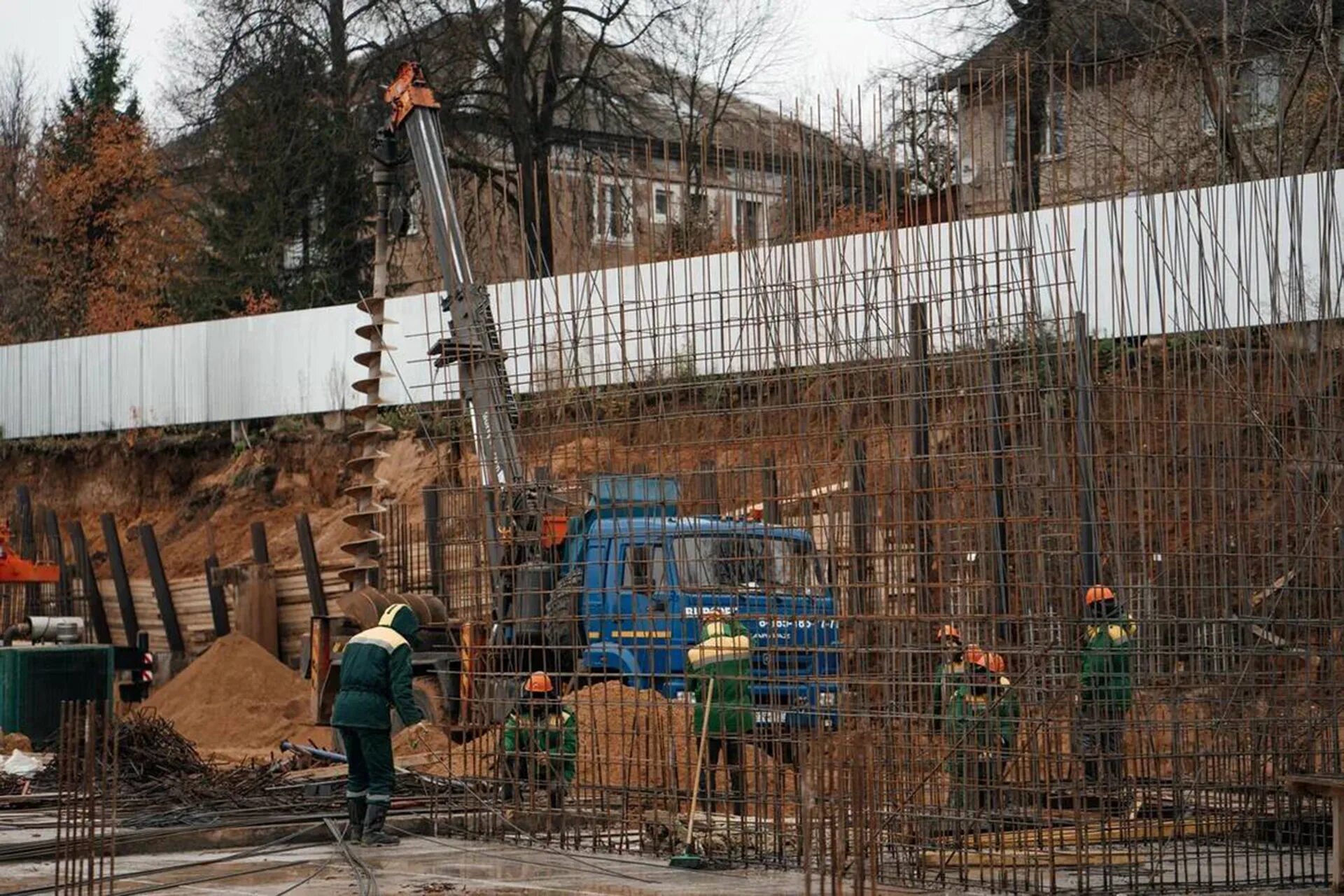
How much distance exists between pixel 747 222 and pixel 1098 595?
371 cm

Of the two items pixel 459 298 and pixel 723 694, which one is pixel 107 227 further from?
pixel 723 694

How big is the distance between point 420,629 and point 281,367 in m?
11.5

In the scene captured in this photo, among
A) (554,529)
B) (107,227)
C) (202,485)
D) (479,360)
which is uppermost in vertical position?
(107,227)

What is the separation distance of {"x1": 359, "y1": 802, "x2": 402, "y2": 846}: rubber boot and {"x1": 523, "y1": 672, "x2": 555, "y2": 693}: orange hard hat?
4.20 feet

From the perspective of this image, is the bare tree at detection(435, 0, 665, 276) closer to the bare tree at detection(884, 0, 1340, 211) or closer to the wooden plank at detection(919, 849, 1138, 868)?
the bare tree at detection(884, 0, 1340, 211)

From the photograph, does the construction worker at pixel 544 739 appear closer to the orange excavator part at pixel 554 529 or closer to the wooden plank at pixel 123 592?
the orange excavator part at pixel 554 529

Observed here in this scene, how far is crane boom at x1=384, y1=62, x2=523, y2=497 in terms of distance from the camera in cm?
1498

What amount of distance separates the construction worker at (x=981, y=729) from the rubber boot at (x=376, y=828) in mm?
3978

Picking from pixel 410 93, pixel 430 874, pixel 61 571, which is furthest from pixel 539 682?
pixel 61 571

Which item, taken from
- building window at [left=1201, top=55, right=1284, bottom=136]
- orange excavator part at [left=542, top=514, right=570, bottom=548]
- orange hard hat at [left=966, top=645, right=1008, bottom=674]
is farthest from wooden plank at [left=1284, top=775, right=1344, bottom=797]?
building window at [left=1201, top=55, right=1284, bottom=136]

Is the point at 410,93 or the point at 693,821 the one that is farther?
the point at 410,93

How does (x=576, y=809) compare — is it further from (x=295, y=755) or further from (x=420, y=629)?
(x=420, y=629)

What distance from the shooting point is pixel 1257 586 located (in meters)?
11.1

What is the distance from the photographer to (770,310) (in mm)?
12320
